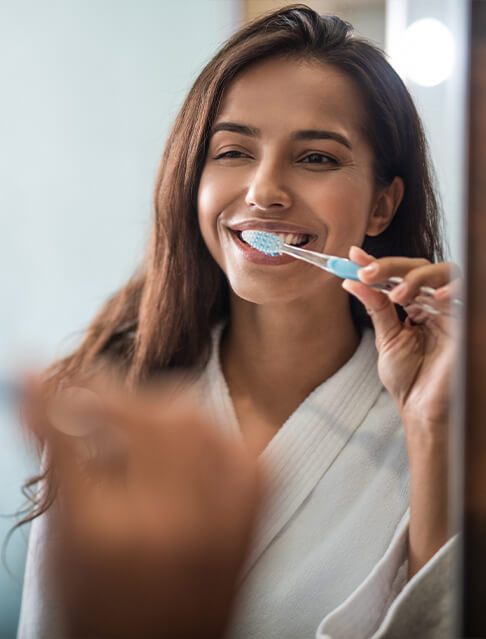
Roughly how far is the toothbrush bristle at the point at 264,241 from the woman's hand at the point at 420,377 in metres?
0.08

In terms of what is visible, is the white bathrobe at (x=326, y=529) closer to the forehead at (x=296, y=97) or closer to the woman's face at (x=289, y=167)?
the woman's face at (x=289, y=167)

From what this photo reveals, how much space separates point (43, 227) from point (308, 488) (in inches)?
14.0

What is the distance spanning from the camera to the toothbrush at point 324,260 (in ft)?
1.47

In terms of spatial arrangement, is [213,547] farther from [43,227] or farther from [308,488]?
[43,227]

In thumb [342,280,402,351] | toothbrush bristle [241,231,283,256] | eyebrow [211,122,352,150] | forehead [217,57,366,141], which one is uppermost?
forehead [217,57,366,141]

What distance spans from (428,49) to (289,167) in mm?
154

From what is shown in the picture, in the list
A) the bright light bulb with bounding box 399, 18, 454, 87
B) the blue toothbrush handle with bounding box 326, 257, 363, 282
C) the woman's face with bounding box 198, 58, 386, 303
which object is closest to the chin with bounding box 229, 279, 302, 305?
the woman's face with bounding box 198, 58, 386, 303

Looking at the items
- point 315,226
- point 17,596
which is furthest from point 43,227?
point 17,596

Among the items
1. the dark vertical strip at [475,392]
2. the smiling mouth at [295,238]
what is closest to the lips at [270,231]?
the smiling mouth at [295,238]

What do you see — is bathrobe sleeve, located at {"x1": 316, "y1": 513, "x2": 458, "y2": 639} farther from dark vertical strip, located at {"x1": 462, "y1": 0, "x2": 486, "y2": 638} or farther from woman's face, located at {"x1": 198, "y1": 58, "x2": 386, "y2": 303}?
woman's face, located at {"x1": 198, "y1": 58, "x2": 386, "y2": 303}

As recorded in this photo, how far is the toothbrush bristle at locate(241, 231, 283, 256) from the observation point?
1.72ft

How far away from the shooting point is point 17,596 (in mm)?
610

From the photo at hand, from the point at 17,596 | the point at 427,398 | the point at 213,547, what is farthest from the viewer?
the point at 17,596

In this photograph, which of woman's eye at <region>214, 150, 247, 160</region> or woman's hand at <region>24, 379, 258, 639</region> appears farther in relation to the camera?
woman's eye at <region>214, 150, 247, 160</region>
